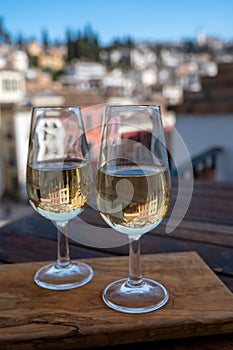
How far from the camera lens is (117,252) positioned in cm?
67

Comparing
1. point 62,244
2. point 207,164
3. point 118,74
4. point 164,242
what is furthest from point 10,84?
point 62,244

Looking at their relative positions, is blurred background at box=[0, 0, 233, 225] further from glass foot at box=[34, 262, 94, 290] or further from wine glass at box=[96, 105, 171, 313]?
glass foot at box=[34, 262, 94, 290]

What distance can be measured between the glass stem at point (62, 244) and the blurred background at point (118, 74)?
0.37 feet

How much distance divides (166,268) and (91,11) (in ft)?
86.5

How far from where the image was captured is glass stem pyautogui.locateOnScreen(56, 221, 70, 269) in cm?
54

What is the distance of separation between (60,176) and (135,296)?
0.60ft

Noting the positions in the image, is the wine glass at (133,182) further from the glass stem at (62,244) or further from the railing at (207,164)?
the railing at (207,164)

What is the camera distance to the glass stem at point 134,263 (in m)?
0.47

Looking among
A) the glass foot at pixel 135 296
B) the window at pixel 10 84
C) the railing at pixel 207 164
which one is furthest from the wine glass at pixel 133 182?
the window at pixel 10 84

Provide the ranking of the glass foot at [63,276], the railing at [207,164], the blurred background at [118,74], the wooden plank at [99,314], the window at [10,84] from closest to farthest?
the wooden plank at [99,314] → the glass foot at [63,276] → the railing at [207,164] → the blurred background at [118,74] → the window at [10,84]

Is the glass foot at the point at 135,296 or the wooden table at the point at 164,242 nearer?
the glass foot at the point at 135,296

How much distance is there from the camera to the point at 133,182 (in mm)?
430

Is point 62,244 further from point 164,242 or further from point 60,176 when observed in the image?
point 164,242

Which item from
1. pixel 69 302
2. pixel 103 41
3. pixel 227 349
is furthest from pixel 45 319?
pixel 103 41
